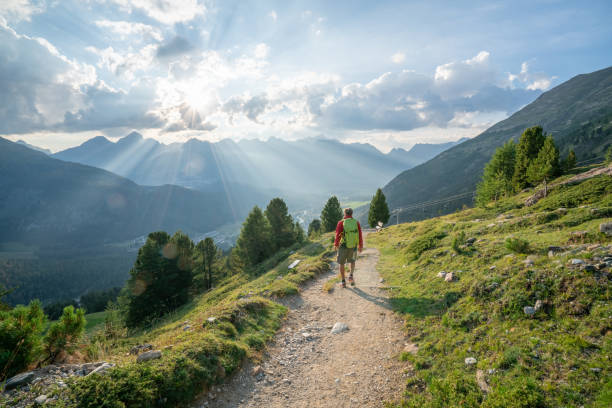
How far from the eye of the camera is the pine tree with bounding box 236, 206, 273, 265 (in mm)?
42003

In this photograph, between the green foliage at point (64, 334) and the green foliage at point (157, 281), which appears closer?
the green foliage at point (64, 334)

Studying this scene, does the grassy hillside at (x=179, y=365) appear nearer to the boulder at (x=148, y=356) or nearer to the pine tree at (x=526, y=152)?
the boulder at (x=148, y=356)

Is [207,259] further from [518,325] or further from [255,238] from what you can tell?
[518,325]

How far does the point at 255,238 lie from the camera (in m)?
42.4

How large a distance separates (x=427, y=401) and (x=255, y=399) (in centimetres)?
393

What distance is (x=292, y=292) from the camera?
12859 mm

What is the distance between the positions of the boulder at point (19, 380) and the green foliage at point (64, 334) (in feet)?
3.53

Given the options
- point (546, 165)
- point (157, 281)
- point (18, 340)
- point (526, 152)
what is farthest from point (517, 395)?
point (526, 152)

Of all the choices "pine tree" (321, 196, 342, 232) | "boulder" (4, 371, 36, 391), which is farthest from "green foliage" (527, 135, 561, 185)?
"boulder" (4, 371, 36, 391)

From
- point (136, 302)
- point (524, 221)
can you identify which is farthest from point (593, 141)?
point (136, 302)

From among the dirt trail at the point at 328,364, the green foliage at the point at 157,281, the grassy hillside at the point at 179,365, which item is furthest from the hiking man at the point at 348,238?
the green foliage at the point at 157,281

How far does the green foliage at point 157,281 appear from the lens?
30.0 m

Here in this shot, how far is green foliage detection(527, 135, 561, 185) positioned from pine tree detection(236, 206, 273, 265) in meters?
36.2

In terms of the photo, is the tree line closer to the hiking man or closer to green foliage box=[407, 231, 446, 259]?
green foliage box=[407, 231, 446, 259]
